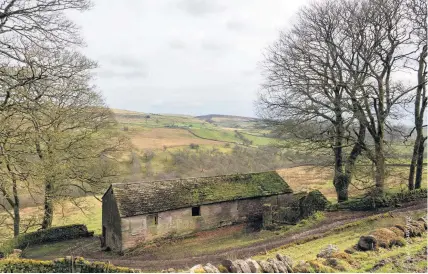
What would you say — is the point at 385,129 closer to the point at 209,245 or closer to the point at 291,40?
the point at 291,40

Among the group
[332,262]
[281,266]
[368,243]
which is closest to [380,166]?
[368,243]

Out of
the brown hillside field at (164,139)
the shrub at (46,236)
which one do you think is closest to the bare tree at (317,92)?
the shrub at (46,236)

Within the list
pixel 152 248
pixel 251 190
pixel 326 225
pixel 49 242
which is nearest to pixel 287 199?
pixel 251 190

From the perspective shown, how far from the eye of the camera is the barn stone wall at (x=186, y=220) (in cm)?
2173

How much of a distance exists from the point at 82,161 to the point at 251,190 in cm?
1319

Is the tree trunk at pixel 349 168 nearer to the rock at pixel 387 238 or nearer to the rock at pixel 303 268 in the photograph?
the rock at pixel 387 238

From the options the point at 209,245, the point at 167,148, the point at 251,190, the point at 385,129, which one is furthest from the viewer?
the point at 167,148

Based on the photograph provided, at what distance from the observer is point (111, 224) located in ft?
76.4

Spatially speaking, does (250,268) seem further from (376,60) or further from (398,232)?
(376,60)

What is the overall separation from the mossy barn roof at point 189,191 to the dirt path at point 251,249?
350cm

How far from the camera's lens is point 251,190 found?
1040 inches

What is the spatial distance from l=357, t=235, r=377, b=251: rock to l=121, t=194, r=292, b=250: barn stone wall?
14475mm

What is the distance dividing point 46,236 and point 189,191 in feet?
36.9

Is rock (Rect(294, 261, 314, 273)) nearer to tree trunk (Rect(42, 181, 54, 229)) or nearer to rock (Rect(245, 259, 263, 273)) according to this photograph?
rock (Rect(245, 259, 263, 273))
